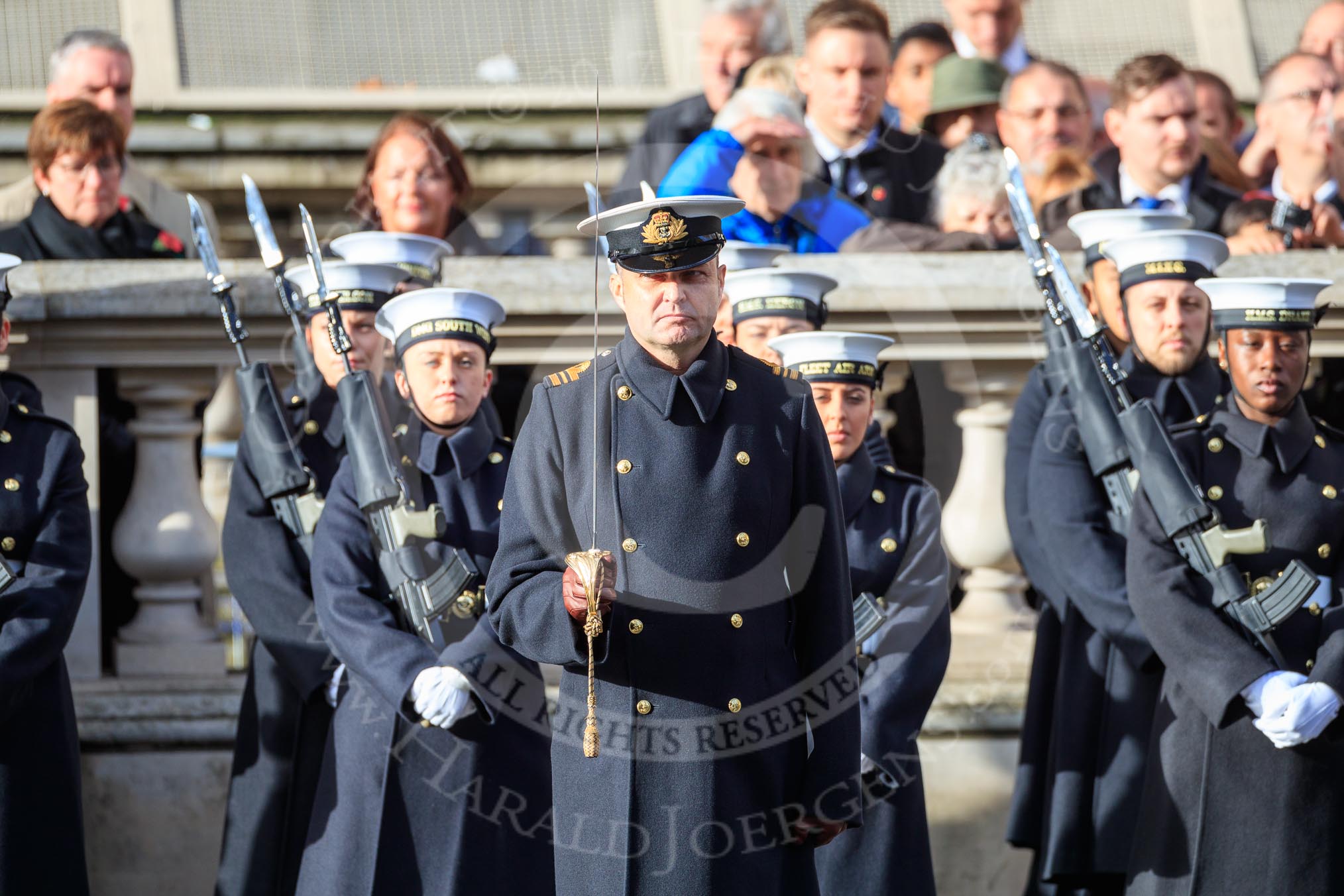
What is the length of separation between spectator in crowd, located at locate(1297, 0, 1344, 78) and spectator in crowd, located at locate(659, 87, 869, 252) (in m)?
2.93

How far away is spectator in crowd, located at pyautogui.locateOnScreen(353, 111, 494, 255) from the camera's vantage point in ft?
23.0

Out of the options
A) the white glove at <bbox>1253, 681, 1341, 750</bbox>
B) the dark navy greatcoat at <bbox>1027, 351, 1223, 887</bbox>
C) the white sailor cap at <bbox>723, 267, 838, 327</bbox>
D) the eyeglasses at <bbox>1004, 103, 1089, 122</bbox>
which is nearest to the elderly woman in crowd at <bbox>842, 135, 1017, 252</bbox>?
the eyeglasses at <bbox>1004, 103, 1089, 122</bbox>

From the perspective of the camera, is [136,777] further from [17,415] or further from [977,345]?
[977,345]

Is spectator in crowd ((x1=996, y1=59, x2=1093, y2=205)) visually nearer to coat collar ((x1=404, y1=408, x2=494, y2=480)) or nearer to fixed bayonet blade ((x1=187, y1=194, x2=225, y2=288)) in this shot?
coat collar ((x1=404, y1=408, x2=494, y2=480))

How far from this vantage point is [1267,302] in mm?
5645

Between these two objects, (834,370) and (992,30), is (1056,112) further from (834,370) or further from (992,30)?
(834,370)

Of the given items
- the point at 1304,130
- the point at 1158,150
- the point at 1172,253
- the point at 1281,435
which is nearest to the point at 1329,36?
the point at 1304,130

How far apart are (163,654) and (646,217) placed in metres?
2.68

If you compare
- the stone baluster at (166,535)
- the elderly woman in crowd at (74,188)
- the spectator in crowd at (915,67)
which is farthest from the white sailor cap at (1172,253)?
the elderly woman in crowd at (74,188)

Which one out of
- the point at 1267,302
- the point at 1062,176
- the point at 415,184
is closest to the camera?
the point at 1267,302

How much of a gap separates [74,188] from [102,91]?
36.0 inches

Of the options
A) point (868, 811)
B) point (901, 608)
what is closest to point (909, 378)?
point (901, 608)

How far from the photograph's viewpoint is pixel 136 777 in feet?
20.9

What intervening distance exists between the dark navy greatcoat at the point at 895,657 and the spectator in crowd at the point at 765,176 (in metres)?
1.20
